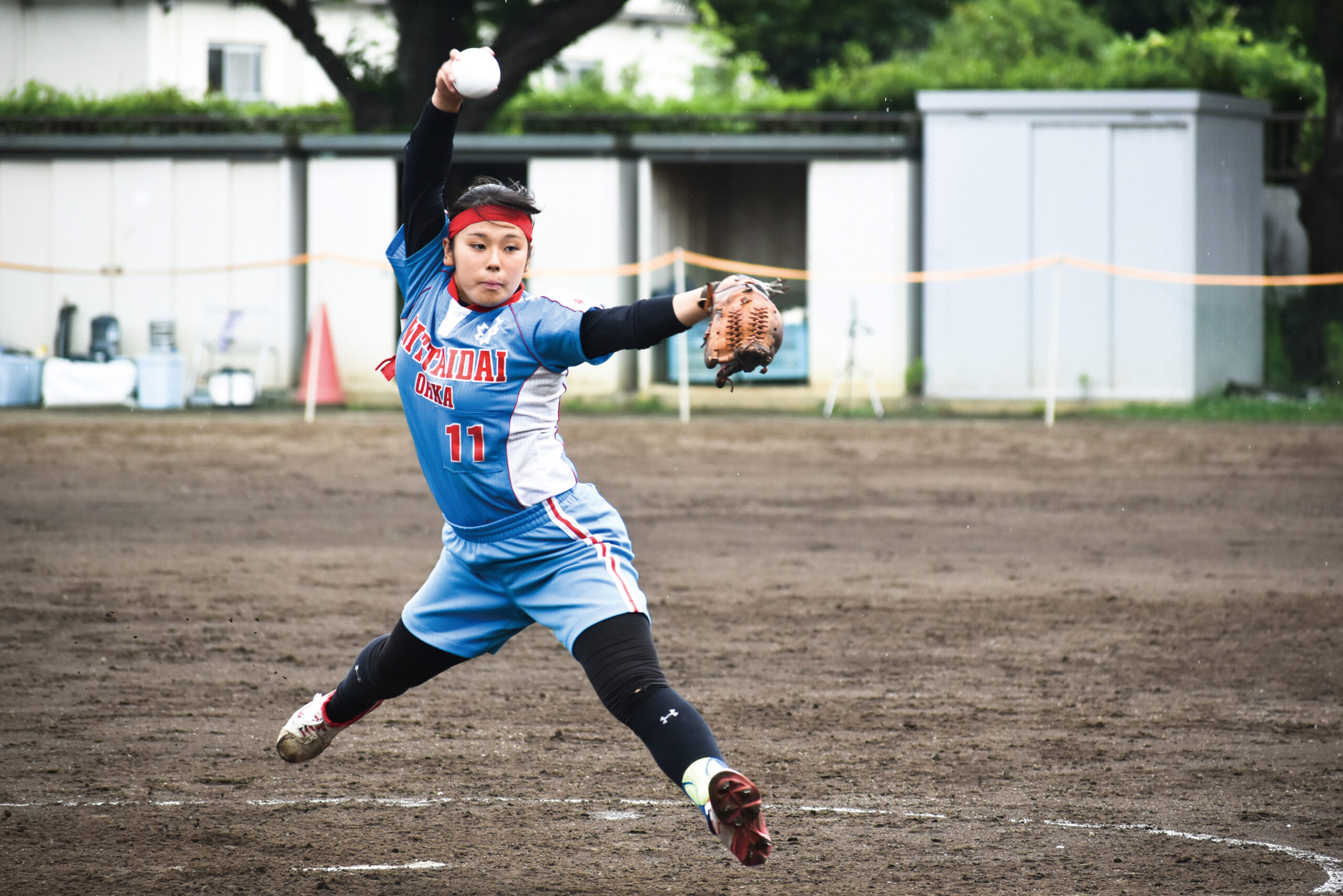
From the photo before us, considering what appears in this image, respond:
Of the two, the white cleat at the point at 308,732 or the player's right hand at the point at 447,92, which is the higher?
the player's right hand at the point at 447,92

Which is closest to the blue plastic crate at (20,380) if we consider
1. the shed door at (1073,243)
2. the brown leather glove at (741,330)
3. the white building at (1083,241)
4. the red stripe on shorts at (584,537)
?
the white building at (1083,241)

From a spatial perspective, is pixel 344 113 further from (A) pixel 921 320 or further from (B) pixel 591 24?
(A) pixel 921 320

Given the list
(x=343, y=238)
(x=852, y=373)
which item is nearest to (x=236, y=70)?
(x=343, y=238)

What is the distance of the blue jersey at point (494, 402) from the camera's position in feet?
13.9

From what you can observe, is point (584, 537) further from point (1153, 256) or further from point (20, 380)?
point (20, 380)

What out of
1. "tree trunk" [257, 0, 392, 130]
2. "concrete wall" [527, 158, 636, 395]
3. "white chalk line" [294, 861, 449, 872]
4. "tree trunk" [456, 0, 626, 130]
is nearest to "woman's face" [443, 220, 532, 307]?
"white chalk line" [294, 861, 449, 872]

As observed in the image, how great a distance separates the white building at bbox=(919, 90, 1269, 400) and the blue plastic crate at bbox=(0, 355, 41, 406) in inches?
467

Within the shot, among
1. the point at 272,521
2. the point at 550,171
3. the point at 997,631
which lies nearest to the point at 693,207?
the point at 550,171

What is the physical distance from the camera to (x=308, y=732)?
4.88m

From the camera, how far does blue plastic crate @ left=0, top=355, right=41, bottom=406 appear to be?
815 inches

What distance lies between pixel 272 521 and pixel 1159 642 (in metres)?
6.84

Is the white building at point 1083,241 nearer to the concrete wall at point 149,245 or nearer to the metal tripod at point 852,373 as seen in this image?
the metal tripod at point 852,373

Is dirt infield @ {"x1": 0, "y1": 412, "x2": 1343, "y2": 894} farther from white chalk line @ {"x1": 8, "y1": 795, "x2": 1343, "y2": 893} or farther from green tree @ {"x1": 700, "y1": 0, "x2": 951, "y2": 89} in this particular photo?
green tree @ {"x1": 700, "y1": 0, "x2": 951, "y2": 89}

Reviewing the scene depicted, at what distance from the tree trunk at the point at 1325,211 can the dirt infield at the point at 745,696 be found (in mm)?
6823
